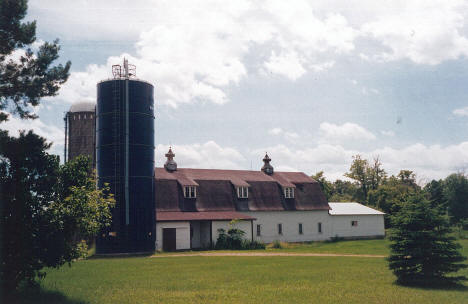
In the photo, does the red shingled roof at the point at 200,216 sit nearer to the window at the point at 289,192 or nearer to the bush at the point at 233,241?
the bush at the point at 233,241

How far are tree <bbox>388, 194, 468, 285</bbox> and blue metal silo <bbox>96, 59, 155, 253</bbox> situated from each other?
21265 millimetres

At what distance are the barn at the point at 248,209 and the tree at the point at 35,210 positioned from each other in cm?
2119

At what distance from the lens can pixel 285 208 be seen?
49.6 meters

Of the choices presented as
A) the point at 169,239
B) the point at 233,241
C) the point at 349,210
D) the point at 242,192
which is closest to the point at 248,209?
the point at 242,192

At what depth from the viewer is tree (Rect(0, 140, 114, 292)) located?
52.7 feet

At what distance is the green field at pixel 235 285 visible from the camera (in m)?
16.0

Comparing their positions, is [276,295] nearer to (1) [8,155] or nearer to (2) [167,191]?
(1) [8,155]

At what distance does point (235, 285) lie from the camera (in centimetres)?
1867

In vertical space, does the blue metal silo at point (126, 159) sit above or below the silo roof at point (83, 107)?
below

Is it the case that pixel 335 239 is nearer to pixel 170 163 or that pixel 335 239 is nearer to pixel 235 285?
pixel 170 163

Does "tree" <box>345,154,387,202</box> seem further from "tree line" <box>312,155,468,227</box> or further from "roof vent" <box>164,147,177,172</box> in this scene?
"roof vent" <box>164,147,177,172</box>

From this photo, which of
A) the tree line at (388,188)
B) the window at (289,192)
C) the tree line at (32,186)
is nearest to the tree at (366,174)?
the tree line at (388,188)

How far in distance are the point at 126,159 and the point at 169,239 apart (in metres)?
8.46

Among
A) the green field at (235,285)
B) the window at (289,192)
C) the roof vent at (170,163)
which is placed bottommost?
the green field at (235,285)
